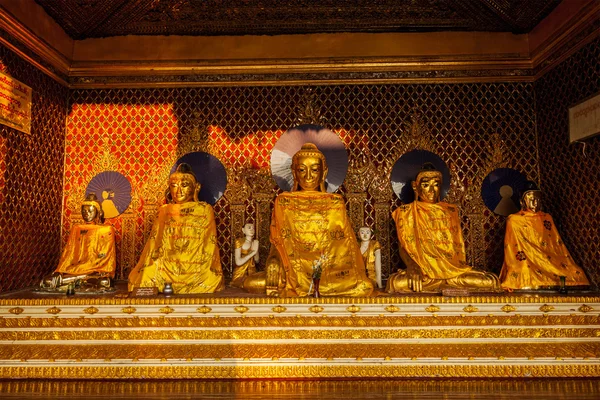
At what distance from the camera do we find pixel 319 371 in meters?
3.97

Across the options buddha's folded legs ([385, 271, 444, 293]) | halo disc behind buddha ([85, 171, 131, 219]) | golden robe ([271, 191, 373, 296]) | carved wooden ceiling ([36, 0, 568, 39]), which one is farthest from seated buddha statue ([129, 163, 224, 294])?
carved wooden ceiling ([36, 0, 568, 39])

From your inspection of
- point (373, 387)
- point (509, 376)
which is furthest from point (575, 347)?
point (373, 387)

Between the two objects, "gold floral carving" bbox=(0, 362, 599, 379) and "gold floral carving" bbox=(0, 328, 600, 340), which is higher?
"gold floral carving" bbox=(0, 328, 600, 340)

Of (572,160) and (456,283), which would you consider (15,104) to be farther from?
(572,160)

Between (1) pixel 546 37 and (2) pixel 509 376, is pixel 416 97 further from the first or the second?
(2) pixel 509 376

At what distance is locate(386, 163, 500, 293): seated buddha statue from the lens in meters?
4.98

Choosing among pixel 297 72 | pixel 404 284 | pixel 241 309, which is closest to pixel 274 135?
pixel 297 72

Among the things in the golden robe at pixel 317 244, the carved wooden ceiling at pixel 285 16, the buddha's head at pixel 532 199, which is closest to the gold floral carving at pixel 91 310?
the golden robe at pixel 317 244

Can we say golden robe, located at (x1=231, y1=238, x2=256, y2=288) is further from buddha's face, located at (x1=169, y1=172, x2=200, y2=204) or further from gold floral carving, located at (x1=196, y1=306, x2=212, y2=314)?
gold floral carving, located at (x1=196, y1=306, x2=212, y2=314)

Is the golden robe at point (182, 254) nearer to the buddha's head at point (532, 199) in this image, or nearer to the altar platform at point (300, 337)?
the altar platform at point (300, 337)

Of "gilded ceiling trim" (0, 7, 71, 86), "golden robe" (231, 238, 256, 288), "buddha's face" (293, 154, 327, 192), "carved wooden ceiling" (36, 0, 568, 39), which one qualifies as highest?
"carved wooden ceiling" (36, 0, 568, 39)

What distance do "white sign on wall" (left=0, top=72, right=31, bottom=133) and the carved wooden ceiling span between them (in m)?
1.22

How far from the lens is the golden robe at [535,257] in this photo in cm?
505

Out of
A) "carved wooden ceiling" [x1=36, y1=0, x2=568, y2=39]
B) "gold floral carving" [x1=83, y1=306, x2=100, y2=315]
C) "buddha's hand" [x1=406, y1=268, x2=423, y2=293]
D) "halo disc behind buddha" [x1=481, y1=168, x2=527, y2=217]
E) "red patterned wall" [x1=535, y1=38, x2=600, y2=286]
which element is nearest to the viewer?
"gold floral carving" [x1=83, y1=306, x2=100, y2=315]
